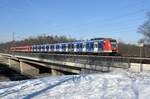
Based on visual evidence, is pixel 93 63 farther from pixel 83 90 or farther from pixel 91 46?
pixel 83 90

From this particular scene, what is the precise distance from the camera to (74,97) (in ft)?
39.1

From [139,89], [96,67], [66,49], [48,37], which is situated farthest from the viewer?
[48,37]

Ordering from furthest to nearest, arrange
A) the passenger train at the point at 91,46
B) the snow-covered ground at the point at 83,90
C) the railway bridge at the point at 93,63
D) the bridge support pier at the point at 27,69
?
1. the bridge support pier at the point at 27,69
2. the passenger train at the point at 91,46
3. the railway bridge at the point at 93,63
4. the snow-covered ground at the point at 83,90

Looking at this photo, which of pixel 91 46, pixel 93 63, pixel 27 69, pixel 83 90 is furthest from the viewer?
pixel 27 69

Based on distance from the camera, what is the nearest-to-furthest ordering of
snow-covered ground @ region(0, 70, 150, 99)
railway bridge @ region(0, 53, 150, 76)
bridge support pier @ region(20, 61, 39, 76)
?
snow-covered ground @ region(0, 70, 150, 99) → railway bridge @ region(0, 53, 150, 76) → bridge support pier @ region(20, 61, 39, 76)

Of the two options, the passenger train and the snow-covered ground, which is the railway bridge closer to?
the passenger train

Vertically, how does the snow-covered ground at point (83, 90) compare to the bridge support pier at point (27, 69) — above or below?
above

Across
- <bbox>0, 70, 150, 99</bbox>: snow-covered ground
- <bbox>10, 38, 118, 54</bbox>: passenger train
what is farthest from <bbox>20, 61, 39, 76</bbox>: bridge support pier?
<bbox>0, 70, 150, 99</bbox>: snow-covered ground

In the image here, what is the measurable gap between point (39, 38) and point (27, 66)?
10345 cm

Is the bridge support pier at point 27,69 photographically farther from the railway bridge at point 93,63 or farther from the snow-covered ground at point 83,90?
the snow-covered ground at point 83,90

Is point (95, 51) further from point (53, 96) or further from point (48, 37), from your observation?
point (48, 37)

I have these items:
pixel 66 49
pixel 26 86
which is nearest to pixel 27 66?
pixel 66 49

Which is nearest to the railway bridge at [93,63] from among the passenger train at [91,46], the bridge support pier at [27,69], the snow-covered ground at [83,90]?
the passenger train at [91,46]

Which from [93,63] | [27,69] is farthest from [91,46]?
[27,69]
